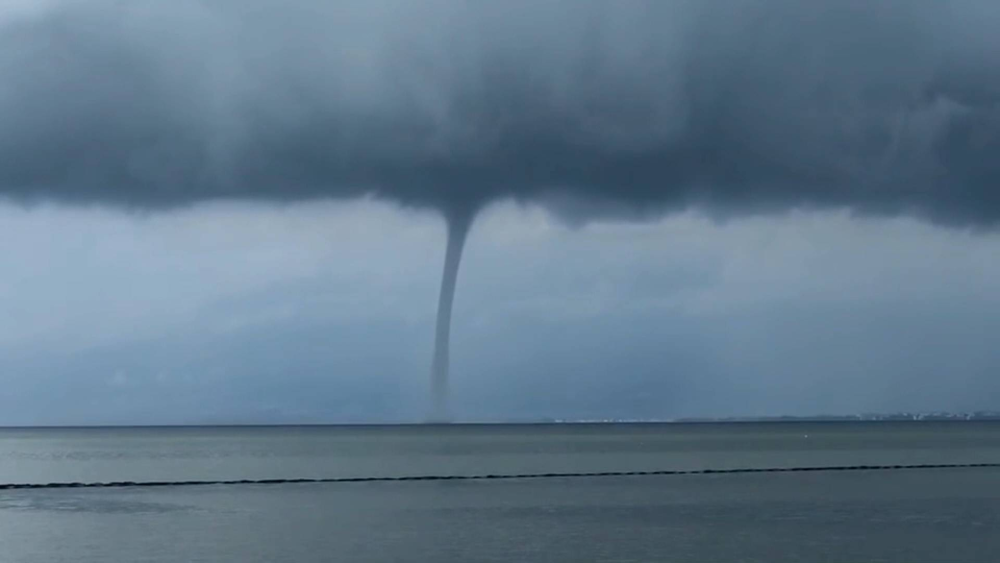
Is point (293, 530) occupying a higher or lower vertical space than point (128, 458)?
higher

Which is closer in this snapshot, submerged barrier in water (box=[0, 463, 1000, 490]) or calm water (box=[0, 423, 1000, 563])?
calm water (box=[0, 423, 1000, 563])

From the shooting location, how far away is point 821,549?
205 feet

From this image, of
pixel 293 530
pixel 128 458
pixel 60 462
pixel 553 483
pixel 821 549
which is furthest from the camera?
pixel 128 458

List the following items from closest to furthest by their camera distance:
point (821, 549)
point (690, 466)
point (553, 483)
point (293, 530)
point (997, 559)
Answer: point (997, 559)
point (821, 549)
point (293, 530)
point (553, 483)
point (690, 466)

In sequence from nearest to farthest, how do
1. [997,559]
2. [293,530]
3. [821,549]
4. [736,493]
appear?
[997,559], [821,549], [293,530], [736,493]

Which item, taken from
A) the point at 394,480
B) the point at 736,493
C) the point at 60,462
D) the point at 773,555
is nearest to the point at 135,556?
the point at 773,555

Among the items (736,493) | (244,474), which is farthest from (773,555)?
(244,474)

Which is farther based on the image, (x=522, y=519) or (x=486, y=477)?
(x=486, y=477)

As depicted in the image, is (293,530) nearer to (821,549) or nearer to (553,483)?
(821,549)

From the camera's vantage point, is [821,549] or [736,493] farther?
[736,493]

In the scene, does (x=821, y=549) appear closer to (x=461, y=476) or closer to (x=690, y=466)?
(x=461, y=476)

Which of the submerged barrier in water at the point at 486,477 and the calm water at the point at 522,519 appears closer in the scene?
the calm water at the point at 522,519

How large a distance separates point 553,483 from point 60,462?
88.0m

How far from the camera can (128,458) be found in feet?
632
